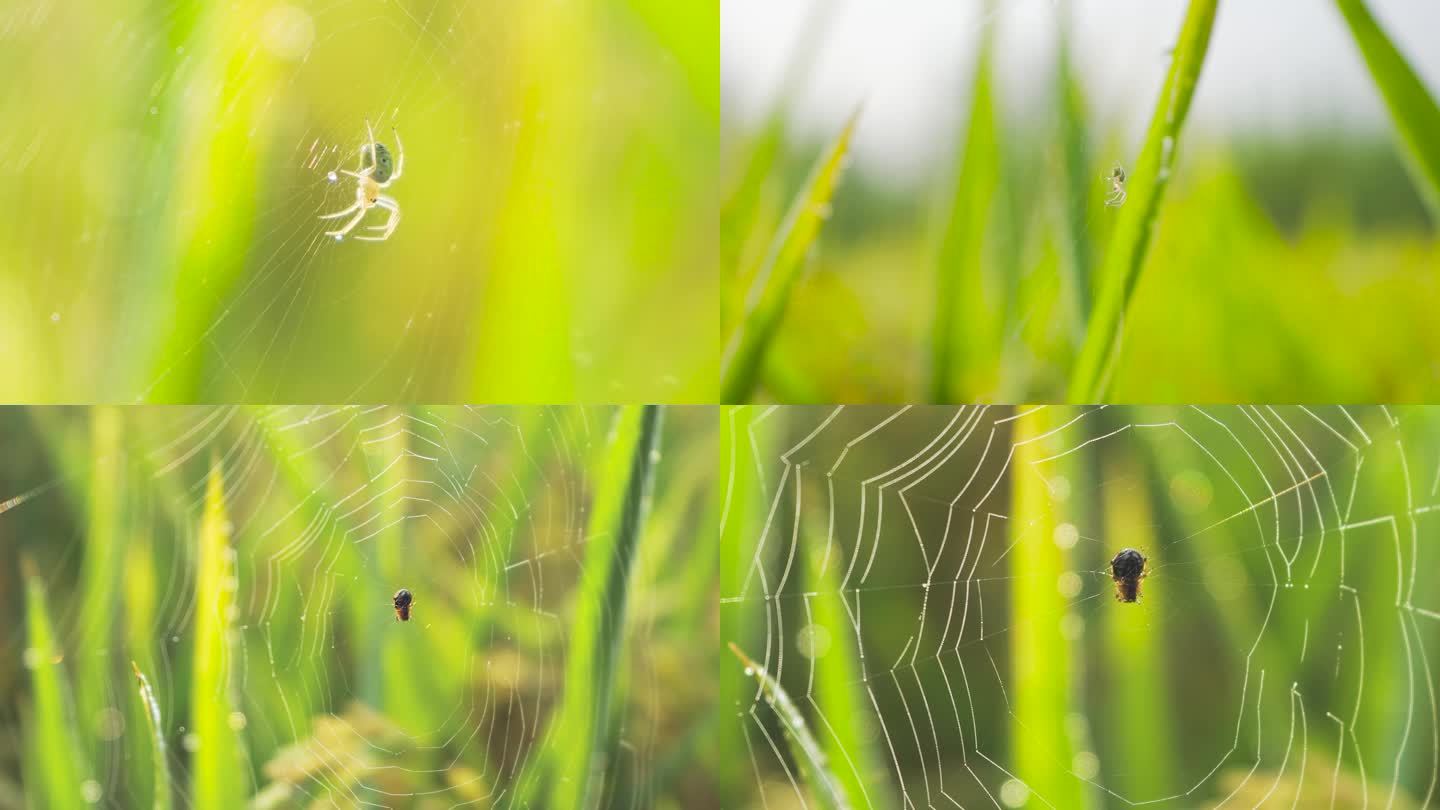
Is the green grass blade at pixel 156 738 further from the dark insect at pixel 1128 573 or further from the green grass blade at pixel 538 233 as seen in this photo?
the dark insect at pixel 1128 573

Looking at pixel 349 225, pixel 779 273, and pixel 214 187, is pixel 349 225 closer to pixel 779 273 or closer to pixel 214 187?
pixel 214 187

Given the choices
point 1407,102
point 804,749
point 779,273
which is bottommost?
point 804,749

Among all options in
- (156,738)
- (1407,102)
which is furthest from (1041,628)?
(156,738)

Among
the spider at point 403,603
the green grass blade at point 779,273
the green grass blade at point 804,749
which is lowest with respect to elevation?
the green grass blade at point 804,749

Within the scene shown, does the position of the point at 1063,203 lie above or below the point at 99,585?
above

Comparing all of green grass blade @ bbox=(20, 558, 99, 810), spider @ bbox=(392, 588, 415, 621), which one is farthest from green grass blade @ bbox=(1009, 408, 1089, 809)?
green grass blade @ bbox=(20, 558, 99, 810)

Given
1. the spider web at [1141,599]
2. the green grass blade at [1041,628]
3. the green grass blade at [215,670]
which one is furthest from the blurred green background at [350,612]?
the green grass blade at [1041,628]
